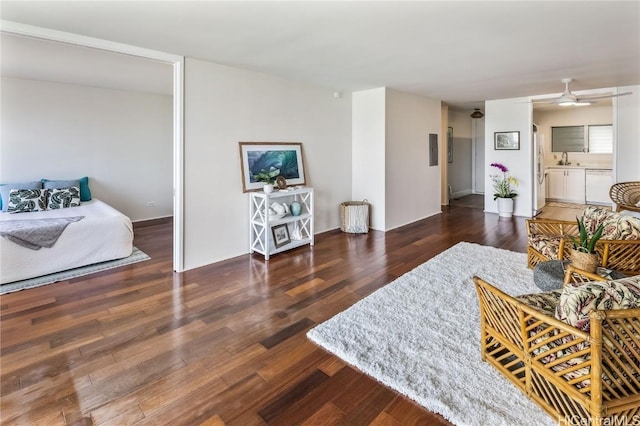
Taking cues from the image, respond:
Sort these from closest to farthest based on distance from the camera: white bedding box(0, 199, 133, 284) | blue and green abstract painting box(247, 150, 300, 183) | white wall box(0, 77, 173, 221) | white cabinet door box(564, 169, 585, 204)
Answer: white bedding box(0, 199, 133, 284), blue and green abstract painting box(247, 150, 300, 183), white wall box(0, 77, 173, 221), white cabinet door box(564, 169, 585, 204)

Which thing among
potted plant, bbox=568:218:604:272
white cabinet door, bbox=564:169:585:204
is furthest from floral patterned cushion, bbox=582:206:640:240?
white cabinet door, bbox=564:169:585:204

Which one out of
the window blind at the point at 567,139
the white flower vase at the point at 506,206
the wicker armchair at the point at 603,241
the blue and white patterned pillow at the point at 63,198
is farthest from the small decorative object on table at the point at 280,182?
the window blind at the point at 567,139

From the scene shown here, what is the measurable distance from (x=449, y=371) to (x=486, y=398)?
259 millimetres

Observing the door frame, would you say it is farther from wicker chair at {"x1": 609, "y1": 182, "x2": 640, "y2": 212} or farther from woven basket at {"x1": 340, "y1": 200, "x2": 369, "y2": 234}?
wicker chair at {"x1": 609, "y1": 182, "x2": 640, "y2": 212}

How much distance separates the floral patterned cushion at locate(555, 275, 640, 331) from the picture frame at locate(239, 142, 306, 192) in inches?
148

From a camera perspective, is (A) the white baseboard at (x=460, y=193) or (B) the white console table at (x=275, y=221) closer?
(B) the white console table at (x=275, y=221)

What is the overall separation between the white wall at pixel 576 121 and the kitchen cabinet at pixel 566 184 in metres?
0.52

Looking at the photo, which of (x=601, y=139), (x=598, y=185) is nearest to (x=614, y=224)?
(x=598, y=185)

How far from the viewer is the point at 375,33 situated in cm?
305

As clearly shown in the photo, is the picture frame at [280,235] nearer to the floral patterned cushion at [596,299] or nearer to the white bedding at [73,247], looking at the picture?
the white bedding at [73,247]

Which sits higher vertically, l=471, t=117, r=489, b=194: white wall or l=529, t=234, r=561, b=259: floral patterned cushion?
l=471, t=117, r=489, b=194: white wall

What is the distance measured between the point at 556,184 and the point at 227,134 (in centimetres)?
825

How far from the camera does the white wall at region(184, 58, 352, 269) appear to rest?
3.98 meters
